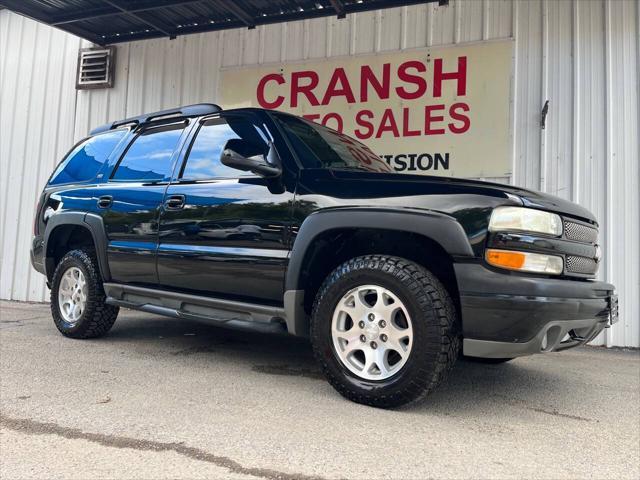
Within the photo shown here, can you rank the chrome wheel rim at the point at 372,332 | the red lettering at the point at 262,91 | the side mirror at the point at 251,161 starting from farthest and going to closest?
the red lettering at the point at 262,91
the side mirror at the point at 251,161
the chrome wheel rim at the point at 372,332

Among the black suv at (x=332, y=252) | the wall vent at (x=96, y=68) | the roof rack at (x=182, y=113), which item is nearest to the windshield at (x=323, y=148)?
the black suv at (x=332, y=252)

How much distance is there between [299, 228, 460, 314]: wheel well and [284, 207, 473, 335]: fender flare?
6 cm

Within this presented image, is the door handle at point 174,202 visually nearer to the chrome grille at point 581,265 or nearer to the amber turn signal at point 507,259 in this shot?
the amber turn signal at point 507,259

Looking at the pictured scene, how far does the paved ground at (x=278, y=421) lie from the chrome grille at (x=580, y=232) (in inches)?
41.0

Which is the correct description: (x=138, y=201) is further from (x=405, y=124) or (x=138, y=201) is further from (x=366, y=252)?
(x=405, y=124)

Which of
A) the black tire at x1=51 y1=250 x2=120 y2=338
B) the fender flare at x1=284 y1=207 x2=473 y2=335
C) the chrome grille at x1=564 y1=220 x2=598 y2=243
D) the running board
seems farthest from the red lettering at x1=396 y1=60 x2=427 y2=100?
the black tire at x1=51 y1=250 x2=120 y2=338

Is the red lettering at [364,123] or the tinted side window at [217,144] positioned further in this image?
the red lettering at [364,123]

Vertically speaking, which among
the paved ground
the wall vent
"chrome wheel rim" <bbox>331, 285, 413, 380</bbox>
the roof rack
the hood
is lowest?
the paved ground

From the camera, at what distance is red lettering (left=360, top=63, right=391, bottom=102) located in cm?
629

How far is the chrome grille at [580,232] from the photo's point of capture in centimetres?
279

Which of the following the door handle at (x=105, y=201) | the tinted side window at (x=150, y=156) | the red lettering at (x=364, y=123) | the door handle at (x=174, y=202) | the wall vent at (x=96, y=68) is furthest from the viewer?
the wall vent at (x=96, y=68)

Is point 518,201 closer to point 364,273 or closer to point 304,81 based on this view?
point 364,273

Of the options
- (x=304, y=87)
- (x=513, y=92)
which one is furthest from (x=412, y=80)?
(x=304, y=87)

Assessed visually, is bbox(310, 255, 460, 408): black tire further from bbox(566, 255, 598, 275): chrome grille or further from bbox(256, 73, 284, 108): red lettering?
bbox(256, 73, 284, 108): red lettering
